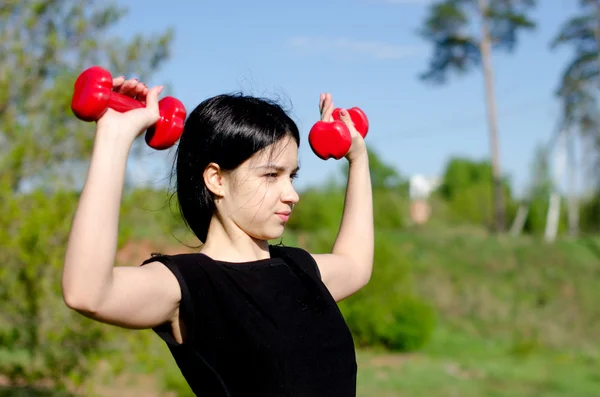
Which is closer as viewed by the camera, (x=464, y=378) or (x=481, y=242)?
(x=464, y=378)

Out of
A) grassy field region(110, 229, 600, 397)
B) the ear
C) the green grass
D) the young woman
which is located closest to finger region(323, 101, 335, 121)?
the young woman

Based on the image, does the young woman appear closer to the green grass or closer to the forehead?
the forehead

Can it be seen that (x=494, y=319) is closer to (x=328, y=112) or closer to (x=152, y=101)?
(x=328, y=112)

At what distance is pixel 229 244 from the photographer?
6.26ft

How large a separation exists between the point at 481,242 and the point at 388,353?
322 inches

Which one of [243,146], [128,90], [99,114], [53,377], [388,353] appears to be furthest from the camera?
[388,353]

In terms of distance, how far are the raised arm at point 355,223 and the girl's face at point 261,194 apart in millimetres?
398

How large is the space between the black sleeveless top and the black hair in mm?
194

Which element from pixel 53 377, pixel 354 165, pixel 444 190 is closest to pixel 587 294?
pixel 53 377

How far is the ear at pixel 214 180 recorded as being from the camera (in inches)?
74.4

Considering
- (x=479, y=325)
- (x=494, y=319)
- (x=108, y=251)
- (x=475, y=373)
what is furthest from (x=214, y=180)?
(x=494, y=319)

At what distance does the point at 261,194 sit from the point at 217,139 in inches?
6.4

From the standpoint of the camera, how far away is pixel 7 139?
18.6 ft

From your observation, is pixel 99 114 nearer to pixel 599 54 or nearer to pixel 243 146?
pixel 243 146
